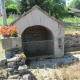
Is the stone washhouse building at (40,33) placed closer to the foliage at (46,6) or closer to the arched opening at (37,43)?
the arched opening at (37,43)

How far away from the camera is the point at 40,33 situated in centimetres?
1491

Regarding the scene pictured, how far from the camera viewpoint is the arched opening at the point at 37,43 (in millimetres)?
13137

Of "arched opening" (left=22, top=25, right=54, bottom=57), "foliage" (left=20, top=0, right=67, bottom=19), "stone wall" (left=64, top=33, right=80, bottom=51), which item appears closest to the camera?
"arched opening" (left=22, top=25, right=54, bottom=57)

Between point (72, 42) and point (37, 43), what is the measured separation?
493 centimetres

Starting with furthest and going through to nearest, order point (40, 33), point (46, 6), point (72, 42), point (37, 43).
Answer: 1. point (46, 6)
2. point (72, 42)
3. point (40, 33)
4. point (37, 43)

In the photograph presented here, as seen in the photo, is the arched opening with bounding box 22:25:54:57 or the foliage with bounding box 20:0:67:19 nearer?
the arched opening with bounding box 22:25:54:57

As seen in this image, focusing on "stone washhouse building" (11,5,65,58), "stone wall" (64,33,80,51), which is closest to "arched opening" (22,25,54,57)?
"stone washhouse building" (11,5,65,58)

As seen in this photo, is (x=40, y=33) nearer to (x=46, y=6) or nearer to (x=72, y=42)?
(x=72, y=42)

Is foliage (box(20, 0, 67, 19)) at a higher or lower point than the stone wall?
higher

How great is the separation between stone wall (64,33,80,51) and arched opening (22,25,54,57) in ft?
8.27

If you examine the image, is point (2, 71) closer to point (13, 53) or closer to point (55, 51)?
point (13, 53)

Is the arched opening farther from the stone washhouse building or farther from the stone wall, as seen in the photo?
the stone wall

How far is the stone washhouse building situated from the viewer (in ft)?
41.0

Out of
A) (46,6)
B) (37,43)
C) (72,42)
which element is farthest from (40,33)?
(46,6)
